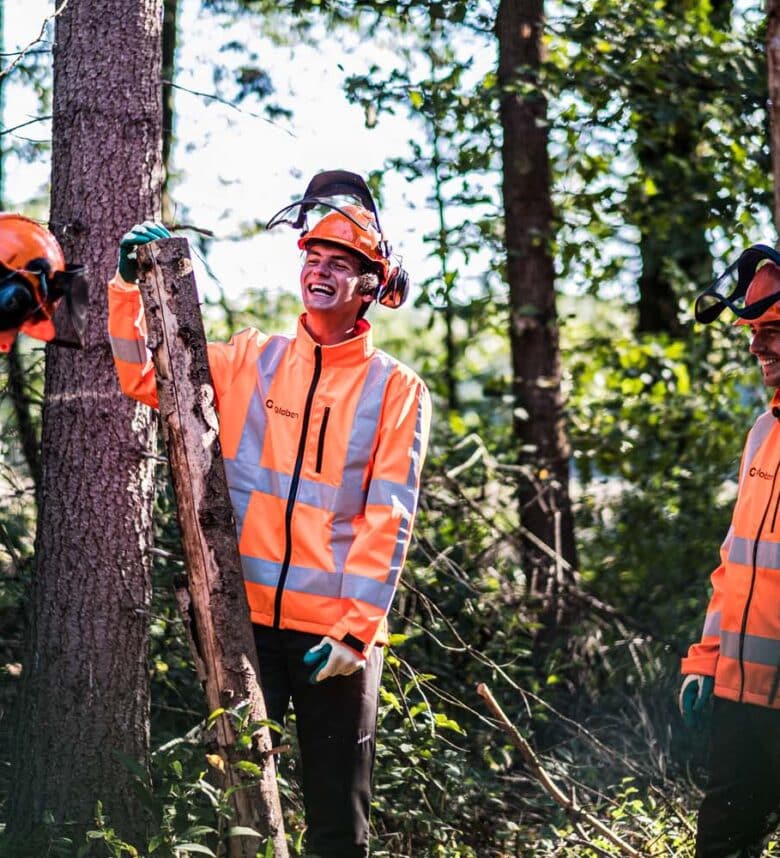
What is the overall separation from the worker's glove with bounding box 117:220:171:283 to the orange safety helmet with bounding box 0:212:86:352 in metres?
Result: 0.32

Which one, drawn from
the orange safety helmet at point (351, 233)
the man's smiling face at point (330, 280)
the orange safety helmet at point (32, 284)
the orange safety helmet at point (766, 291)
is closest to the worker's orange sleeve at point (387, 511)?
the man's smiling face at point (330, 280)

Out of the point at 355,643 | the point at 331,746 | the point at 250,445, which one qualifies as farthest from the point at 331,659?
the point at 250,445

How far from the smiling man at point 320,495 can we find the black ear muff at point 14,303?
20.2 inches

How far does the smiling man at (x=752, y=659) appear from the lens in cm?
340

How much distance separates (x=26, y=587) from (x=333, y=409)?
73.4 inches

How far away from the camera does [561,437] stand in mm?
6953

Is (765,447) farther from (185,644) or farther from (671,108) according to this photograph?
(671,108)

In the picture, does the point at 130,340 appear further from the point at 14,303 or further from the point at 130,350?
the point at 14,303

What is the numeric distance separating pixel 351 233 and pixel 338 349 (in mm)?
378

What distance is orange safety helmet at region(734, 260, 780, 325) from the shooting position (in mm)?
3398

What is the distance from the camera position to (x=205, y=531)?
3129 mm

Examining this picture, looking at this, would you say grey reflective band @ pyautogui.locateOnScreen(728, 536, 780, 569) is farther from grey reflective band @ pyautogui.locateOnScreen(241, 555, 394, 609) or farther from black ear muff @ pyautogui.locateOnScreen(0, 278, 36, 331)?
black ear muff @ pyautogui.locateOnScreen(0, 278, 36, 331)

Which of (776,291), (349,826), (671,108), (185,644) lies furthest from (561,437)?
(349,826)

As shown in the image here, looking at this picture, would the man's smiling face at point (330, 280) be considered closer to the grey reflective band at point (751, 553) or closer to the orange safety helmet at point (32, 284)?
the orange safety helmet at point (32, 284)
